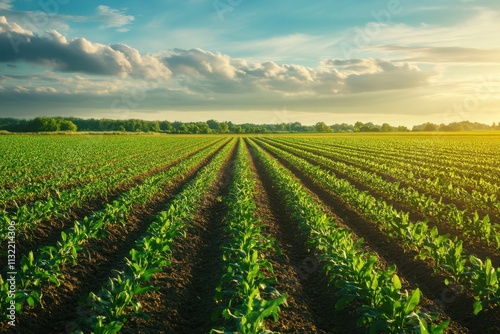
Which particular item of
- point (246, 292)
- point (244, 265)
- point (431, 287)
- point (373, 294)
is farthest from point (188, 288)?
point (431, 287)

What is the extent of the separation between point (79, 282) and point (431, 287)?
641 cm

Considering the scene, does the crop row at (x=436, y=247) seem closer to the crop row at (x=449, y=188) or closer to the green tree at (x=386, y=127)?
the crop row at (x=449, y=188)

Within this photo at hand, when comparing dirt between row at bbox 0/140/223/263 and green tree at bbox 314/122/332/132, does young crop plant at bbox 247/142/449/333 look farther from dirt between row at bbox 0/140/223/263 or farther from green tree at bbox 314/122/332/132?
green tree at bbox 314/122/332/132

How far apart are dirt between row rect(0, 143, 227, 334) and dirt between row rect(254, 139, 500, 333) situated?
541 centimetres

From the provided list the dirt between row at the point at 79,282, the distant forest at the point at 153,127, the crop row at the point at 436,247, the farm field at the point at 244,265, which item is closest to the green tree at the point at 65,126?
the distant forest at the point at 153,127

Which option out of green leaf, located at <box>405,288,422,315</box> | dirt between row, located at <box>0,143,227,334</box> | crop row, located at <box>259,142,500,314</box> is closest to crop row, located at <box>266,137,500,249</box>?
crop row, located at <box>259,142,500,314</box>

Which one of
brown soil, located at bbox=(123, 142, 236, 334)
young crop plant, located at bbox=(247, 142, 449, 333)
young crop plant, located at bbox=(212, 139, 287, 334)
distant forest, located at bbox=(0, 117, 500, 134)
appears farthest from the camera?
distant forest, located at bbox=(0, 117, 500, 134)

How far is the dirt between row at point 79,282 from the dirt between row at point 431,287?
213 inches

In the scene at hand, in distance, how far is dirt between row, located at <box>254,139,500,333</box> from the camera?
5582mm

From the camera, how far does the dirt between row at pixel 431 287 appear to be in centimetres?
558

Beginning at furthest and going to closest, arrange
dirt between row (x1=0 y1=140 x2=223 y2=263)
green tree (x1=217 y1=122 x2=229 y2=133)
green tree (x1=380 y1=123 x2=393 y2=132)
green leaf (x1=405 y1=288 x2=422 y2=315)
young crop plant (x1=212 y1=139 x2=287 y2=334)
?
green tree (x1=217 y1=122 x2=229 y2=133)
green tree (x1=380 y1=123 x2=393 y2=132)
dirt between row (x1=0 y1=140 x2=223 y2=263)
green leaf (x1=405 y1=288 x2=422 y2=315)
young crop plant (x1=212 y1=139 x2=287 y2=334)

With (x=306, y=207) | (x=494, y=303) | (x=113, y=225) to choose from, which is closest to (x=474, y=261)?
(x=494, y=303)

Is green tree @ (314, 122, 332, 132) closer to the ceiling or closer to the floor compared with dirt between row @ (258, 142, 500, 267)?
closer to the ceiling

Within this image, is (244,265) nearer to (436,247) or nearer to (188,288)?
(188,288)
